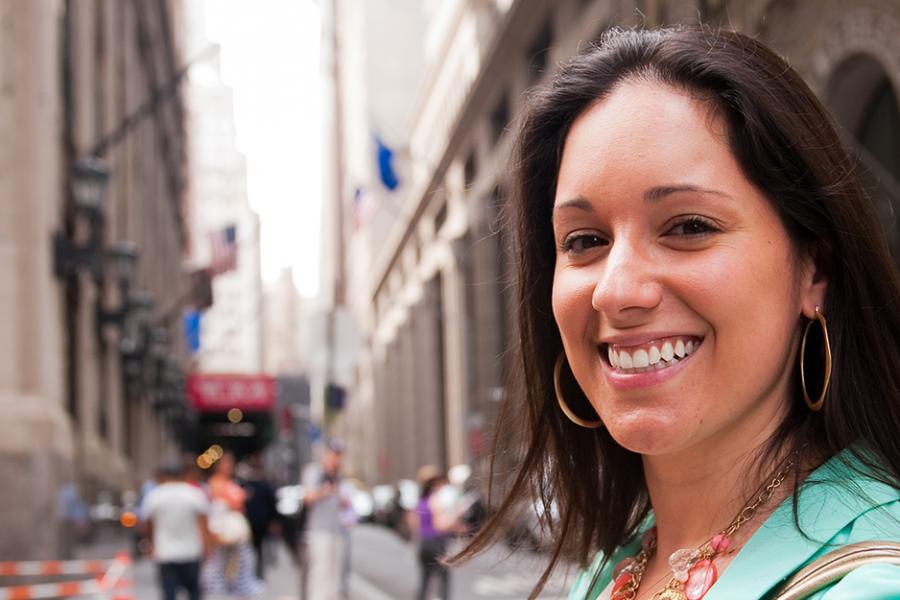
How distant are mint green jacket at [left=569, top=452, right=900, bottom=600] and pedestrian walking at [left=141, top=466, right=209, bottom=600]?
11469mm

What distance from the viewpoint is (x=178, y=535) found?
12.4 m

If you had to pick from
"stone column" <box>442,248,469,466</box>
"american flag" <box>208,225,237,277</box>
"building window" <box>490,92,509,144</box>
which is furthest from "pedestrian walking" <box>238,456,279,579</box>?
"stone column" <box>442,248,469,466</box>

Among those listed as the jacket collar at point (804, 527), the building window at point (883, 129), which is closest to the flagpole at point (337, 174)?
the building window at point (883, 129)

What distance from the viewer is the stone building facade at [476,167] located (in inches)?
503

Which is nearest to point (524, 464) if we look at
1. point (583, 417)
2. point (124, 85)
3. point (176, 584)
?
point (583, 417)

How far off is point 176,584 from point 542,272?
443 inches

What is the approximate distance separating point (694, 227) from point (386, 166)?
110ft

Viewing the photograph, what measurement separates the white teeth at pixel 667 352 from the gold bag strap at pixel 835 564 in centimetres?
33

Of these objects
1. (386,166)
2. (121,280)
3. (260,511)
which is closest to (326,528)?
(260,511)

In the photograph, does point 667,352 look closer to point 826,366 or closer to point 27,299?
point 826,366

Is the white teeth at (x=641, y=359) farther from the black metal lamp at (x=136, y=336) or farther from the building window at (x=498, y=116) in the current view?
the building window at (x=498, y=116)

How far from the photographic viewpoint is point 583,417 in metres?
Result: 2.09

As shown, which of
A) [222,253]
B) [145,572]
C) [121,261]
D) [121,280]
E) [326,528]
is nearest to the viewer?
[326,528]

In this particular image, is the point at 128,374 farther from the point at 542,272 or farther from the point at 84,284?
the point at 542,272
